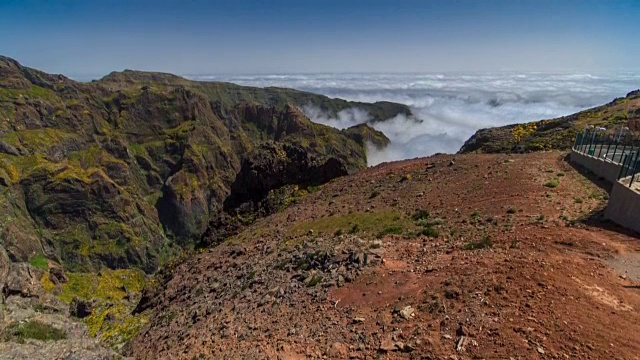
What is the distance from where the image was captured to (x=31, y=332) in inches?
768

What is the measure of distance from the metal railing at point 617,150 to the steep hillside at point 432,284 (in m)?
1.89

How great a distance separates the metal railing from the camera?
2183 cm

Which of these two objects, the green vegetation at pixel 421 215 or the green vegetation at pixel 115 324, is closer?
the green vegetation at pixel 421 215

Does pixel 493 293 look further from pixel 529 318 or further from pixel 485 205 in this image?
pixel 485 205

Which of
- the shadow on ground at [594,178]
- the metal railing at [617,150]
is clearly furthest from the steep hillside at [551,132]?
the shadow on ground at [594,178]

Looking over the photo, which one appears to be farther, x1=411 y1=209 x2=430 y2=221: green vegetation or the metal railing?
x1=411 y1=209 x2=430 y2=221: green vegetation

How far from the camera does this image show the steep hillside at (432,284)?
12.1m

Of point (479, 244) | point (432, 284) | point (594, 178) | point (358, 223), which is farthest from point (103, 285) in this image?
point (432, 284)

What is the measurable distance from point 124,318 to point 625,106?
239 ft

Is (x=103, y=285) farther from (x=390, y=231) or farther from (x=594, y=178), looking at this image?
(x=594, y=178)

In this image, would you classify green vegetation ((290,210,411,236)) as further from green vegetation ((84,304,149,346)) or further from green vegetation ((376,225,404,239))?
green vegetation ((84,304,149,346))

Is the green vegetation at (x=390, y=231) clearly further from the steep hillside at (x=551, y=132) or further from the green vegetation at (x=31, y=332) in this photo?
the steep hillside at (x=551, y=132)

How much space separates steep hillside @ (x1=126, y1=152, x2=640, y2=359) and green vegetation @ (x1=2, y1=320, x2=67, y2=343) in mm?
3938

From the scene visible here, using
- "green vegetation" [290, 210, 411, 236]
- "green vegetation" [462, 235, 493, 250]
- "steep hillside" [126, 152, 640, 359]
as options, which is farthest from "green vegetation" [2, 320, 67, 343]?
"green vegetation" [462, 235, 493, 250]
